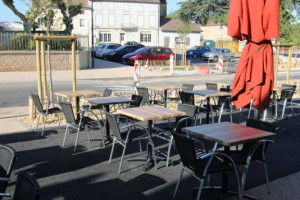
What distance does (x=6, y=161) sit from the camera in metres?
3.21

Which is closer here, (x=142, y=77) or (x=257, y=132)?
(x=257, y=132)

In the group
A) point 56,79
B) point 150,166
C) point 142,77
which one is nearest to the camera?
point 150,166

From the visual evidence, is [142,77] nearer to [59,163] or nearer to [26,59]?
[26,59]

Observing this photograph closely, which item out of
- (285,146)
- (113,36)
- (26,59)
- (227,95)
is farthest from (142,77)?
(113,36)

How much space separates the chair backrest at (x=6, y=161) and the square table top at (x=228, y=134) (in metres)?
2.03

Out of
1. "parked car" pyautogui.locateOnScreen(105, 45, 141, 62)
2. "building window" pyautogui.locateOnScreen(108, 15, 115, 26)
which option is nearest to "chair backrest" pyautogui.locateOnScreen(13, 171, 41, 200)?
"parked car" pyautogui.locateOnScreen(105, 45, 141, 62)

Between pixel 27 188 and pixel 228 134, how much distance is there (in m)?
2.37

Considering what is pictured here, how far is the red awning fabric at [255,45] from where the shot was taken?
15.5ft

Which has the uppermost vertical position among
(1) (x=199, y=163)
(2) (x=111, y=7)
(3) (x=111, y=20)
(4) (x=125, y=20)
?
(2) (x=111, y=7)

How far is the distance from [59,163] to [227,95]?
4.27 meters

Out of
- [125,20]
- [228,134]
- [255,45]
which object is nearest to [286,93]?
[255,45]

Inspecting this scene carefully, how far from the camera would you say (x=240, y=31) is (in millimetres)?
4809

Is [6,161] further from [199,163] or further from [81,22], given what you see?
[81,22]

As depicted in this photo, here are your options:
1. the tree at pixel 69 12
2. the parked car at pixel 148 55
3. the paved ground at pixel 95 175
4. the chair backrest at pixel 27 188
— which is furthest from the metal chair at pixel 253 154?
the parked car at pixel 148 55
